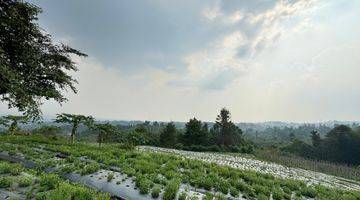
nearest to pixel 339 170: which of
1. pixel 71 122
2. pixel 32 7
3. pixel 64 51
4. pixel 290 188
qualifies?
pixel 290 188

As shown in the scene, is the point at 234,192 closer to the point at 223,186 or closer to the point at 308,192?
the point at 223,186

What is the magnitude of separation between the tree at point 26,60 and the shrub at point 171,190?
415 inches

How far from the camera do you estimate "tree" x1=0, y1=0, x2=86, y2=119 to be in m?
17.3

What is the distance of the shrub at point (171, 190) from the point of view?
1146cm

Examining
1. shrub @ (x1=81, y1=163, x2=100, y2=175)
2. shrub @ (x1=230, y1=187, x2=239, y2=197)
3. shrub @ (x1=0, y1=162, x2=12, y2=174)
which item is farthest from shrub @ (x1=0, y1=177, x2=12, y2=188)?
shrub @ (x1=230, y1=187, x2=239, y2=197)

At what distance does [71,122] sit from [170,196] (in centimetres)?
1934

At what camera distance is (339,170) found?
170 ft

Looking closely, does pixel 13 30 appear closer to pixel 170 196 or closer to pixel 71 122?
pixel 71 122

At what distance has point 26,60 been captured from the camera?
755 inches

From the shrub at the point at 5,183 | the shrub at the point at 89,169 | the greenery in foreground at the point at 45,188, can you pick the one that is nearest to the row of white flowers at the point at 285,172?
the shrub at the point at 89,169

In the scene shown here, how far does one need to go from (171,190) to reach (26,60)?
1356 cm

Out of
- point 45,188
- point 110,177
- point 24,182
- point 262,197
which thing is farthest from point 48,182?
point 262,197

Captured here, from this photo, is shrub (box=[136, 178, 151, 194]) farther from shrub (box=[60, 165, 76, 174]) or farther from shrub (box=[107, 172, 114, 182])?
shrub (box=[60, 165, 76, 174])

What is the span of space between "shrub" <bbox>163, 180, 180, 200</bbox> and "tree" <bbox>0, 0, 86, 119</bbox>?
1053 cm
